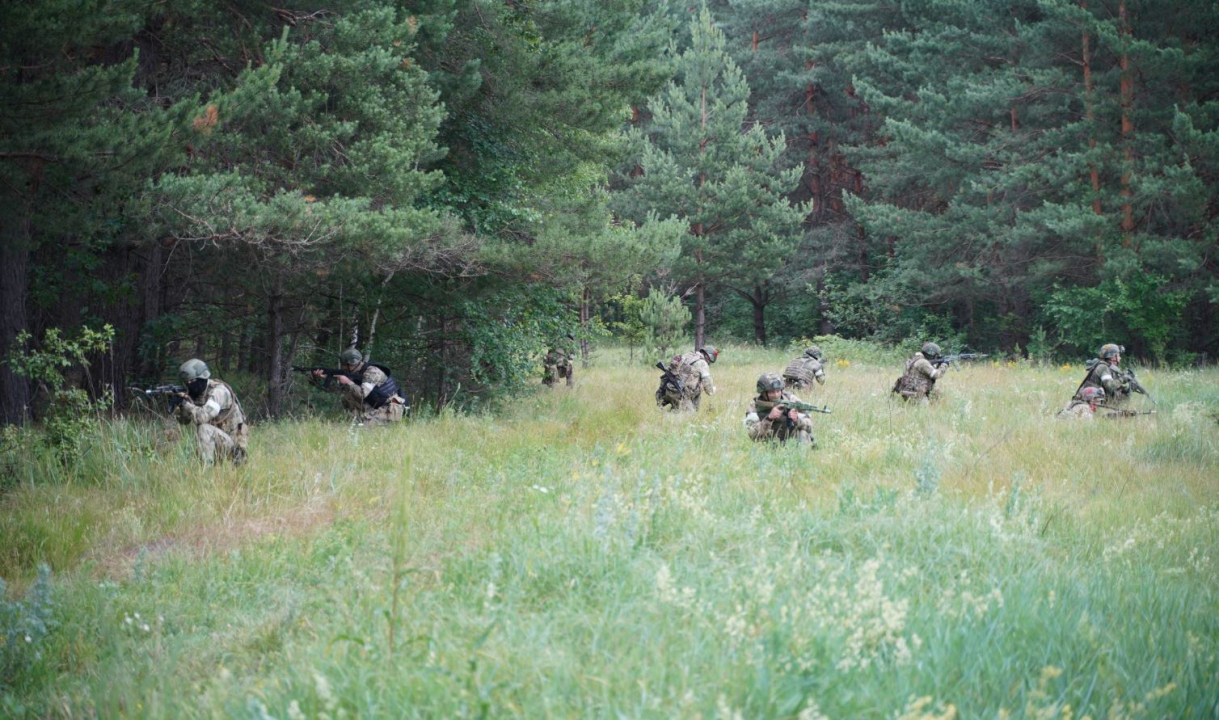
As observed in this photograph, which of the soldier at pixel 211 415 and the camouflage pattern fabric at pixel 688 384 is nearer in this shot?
the soldier at pixel 211 415

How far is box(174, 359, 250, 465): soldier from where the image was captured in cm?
789

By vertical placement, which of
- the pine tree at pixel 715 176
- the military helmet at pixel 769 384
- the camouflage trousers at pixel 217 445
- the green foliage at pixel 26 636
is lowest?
the green foliage at pixel 26 636

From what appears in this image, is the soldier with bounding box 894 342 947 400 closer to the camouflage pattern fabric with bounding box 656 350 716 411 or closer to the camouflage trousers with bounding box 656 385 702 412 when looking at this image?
the camouflage pattern fabric with bounding box 656 350 716 411

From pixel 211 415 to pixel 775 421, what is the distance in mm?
5731

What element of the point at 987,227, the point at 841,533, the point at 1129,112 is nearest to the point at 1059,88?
the point at 1129,112

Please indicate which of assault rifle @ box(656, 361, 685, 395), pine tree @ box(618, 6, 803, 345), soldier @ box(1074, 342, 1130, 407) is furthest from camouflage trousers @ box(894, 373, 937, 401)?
pine tree @ box(618, 6, 803, 345)

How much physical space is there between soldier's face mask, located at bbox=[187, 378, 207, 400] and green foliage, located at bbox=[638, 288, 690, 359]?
13567 mm

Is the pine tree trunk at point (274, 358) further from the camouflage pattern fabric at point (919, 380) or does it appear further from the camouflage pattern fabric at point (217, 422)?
the camouflage pattern fabric at point (919, 380)

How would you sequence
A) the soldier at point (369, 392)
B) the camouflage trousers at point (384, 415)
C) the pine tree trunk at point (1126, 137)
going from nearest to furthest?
1. the camouflage trousers at point (384, 415)
2. the soldier at point (369, 392)
3. the pine tree trunk at point (1126, 137)

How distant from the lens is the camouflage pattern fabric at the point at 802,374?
1402 centimetres

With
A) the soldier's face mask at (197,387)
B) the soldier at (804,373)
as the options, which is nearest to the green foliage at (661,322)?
the soldier at (804,373)

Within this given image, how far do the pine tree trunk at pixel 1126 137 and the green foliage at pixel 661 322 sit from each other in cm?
1109

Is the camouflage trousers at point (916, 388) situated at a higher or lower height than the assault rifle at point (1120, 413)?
lower

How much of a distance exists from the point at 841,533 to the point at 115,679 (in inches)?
152
